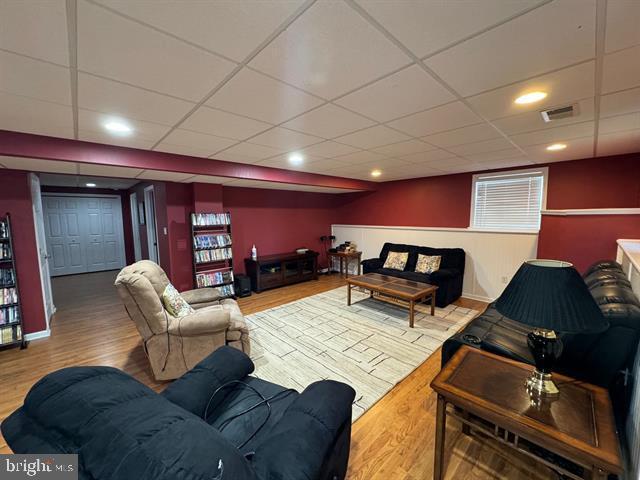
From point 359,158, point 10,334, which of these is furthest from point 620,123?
point 10,334

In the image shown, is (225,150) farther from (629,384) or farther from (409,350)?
(629,384)

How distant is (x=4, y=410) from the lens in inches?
79.4

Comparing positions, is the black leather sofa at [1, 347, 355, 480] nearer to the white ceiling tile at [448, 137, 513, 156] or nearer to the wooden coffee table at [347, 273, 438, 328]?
the wooden coffee table at [347, 273, 438, 328]

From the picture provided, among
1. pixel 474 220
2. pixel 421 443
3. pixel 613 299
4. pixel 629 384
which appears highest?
pixel 474 220

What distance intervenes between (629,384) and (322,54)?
91.6 inches

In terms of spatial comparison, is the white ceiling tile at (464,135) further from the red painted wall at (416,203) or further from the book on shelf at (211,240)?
the book on shelf at (211,240)

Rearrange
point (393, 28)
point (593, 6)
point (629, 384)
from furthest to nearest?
1. point (629, 384)
2. point (393, 28)
3. point (593, 6)

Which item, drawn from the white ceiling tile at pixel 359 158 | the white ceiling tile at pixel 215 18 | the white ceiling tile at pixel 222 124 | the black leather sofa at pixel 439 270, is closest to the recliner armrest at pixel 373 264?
the black leather sofa at pixel 439 270

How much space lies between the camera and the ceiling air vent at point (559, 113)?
1831 mm

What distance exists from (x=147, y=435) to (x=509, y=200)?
511 cm

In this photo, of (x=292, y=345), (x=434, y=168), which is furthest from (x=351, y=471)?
(x=434, y=168)

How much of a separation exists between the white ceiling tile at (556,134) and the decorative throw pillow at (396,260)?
2.57 m

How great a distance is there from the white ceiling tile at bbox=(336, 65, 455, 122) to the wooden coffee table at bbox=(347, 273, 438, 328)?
2.24 meters

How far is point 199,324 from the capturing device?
227cm
